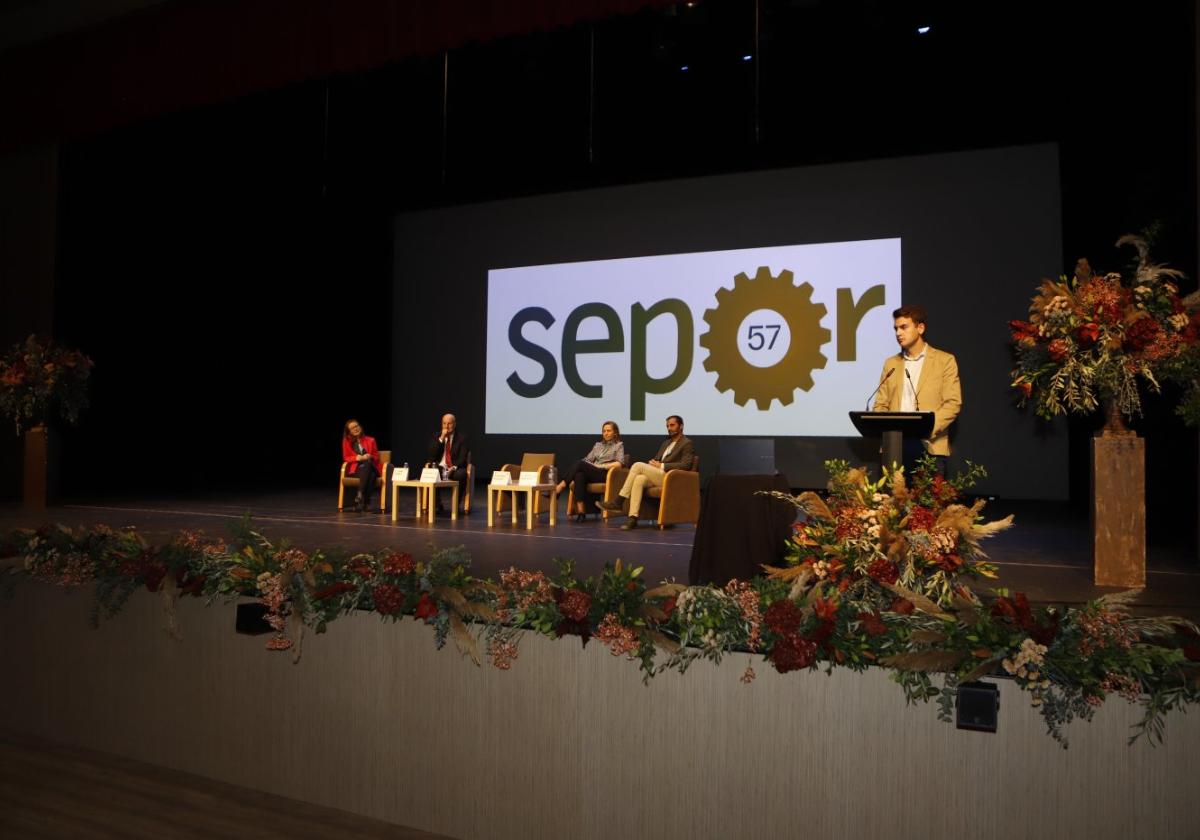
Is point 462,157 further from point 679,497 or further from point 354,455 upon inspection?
point 679,497

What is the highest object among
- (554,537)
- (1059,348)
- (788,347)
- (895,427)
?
(788,347)

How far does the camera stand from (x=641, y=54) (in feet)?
26.2

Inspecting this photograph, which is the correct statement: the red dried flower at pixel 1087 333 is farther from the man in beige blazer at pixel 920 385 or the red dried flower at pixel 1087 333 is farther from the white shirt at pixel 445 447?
the white shirt at pixel 445 447

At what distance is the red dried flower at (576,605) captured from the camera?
2312 millimetres

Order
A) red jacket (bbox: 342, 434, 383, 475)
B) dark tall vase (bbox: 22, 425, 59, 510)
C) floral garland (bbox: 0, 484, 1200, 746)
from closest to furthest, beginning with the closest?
floral garland (bbox: 0, 484, 1200, 746)
dark tall vase (bbox: 22, 425, 59, 510)
red jacket (bbox: 342, 434, 383, 475)

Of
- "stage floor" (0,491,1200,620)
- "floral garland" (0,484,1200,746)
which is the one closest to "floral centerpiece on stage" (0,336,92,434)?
"stage floor" (0,491,1200,620)

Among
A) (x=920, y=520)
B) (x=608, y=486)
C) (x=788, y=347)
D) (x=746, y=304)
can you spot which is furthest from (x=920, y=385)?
(x=746, y=304)

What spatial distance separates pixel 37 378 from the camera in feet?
24.8

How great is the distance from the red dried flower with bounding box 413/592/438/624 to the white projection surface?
7067 millimetres

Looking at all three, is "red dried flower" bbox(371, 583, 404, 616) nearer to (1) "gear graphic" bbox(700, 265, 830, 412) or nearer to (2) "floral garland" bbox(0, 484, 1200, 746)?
(2) "floral garland" bbox(0, 484, 1200, 746)

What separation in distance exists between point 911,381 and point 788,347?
539 centimetres

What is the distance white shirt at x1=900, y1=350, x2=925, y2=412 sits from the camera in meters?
3.99

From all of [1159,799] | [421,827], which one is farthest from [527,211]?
[1159,799]

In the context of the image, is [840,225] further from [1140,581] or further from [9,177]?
[9,177]
